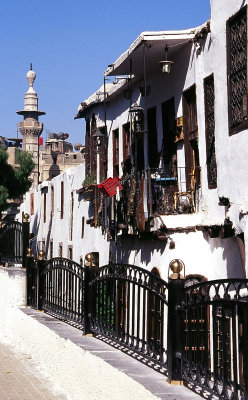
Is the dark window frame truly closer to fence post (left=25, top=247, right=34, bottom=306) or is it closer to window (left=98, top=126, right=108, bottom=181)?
window (left=98, top=126, right=108, bottom=181)

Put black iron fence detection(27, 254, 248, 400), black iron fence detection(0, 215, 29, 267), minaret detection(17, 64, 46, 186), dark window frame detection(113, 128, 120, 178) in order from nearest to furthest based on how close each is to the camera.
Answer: black iron fence detection(27, 254, 248, 400)
black iron fence detection(0, 215, 29, 267)
dark window frame detection(113, 128, 120, 178)
minaret detection(17, 64, 46, 186)

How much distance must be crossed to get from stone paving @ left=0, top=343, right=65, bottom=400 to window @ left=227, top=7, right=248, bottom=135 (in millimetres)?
4508

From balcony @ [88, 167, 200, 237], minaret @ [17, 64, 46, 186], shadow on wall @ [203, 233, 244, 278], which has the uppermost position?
minaret @ [17, 64, 46, 186]

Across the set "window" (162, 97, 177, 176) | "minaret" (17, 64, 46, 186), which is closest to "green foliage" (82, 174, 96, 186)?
"window" (162, 97, 177, 176)

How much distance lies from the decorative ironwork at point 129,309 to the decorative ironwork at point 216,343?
1.44 feet

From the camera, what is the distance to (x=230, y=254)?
A: 587 inches

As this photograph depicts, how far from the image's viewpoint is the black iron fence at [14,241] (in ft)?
58.2

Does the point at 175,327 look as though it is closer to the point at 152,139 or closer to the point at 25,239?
the point at 25,239

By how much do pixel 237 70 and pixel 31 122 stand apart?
11222 centimetres

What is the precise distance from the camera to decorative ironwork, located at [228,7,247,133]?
1199 centimetres

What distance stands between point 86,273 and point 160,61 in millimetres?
9171

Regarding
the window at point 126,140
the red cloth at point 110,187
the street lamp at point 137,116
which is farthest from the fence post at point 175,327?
the window at point 126,140

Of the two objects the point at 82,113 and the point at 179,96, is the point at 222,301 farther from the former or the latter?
the point at 82,113

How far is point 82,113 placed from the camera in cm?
3075
